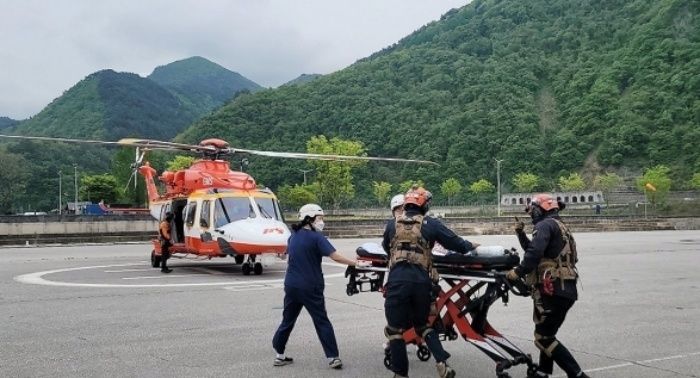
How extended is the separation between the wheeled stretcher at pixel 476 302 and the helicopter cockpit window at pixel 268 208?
10.2 meters

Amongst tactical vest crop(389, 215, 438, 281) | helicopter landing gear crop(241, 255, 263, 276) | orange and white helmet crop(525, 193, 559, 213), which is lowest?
helicopter landing gear crop(241, 255, 263, 276)

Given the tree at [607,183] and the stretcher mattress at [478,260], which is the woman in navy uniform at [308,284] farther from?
the tree at [607,183]

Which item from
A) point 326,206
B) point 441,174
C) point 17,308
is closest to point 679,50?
point 441,174

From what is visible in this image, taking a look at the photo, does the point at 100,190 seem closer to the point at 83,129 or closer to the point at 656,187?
the point at 83,129

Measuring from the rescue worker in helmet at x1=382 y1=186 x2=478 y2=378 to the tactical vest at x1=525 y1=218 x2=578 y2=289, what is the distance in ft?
2.21

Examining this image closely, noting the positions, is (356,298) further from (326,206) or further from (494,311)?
(326,206)

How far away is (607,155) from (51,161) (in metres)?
100

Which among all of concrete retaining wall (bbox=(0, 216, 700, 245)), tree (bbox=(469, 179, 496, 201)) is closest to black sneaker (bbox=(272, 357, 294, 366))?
concrete retaining wall (bbox=(0, 216, 700, 245))

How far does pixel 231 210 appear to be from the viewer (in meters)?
16.7

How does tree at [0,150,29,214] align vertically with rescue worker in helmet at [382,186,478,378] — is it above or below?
above

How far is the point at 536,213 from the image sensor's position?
20.5 ft

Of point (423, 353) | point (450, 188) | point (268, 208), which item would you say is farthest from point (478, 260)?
point (450, 188)

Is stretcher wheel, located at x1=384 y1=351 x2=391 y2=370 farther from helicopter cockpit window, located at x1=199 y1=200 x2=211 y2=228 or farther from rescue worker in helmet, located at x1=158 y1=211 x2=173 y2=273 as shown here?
rescue worker in helmet, located at x1=158 y1=211 x2=173 y2=273

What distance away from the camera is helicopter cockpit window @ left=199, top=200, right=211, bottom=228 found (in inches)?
664
